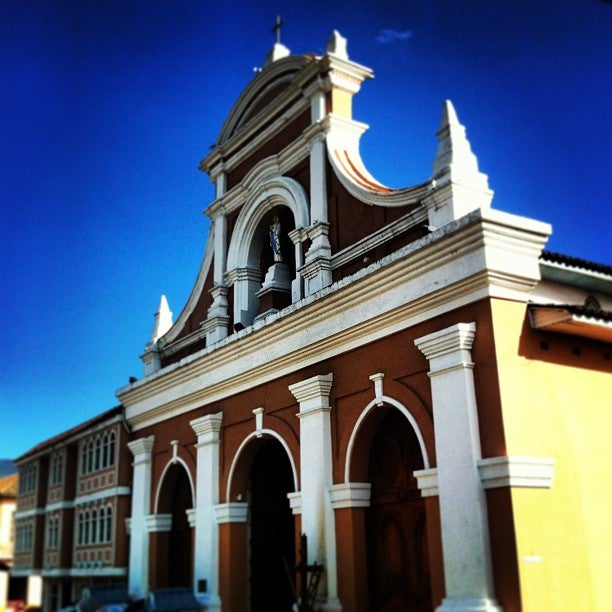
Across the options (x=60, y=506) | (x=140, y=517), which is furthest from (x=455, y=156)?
(x=60, y=506)

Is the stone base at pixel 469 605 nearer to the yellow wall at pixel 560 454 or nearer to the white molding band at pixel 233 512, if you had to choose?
the yellow wall at pixel 560 454

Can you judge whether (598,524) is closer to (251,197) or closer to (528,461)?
(528,461)

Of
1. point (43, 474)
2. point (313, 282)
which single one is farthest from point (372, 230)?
point (43, 474)

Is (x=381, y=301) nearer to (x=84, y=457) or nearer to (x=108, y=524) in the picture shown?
(x=108, y=524)

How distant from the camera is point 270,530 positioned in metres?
16.8

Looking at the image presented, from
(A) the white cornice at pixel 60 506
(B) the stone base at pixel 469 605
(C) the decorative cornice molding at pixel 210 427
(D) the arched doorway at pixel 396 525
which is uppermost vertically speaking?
(C) the decorative cornice molding at pixel 210 427

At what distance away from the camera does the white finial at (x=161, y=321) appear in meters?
21.3

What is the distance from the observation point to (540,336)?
1172 cm

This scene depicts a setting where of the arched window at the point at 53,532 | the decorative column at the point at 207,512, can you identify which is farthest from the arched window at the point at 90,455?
the decorative column at the point at 207,512

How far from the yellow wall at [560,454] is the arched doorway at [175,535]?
10.1m

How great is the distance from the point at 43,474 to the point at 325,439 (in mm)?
17804

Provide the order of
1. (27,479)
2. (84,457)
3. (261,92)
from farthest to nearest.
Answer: (27,479) < (84,457) < (261,92)

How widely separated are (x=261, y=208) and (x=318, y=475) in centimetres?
663

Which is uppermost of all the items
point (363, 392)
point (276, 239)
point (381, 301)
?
point (276, 239)
